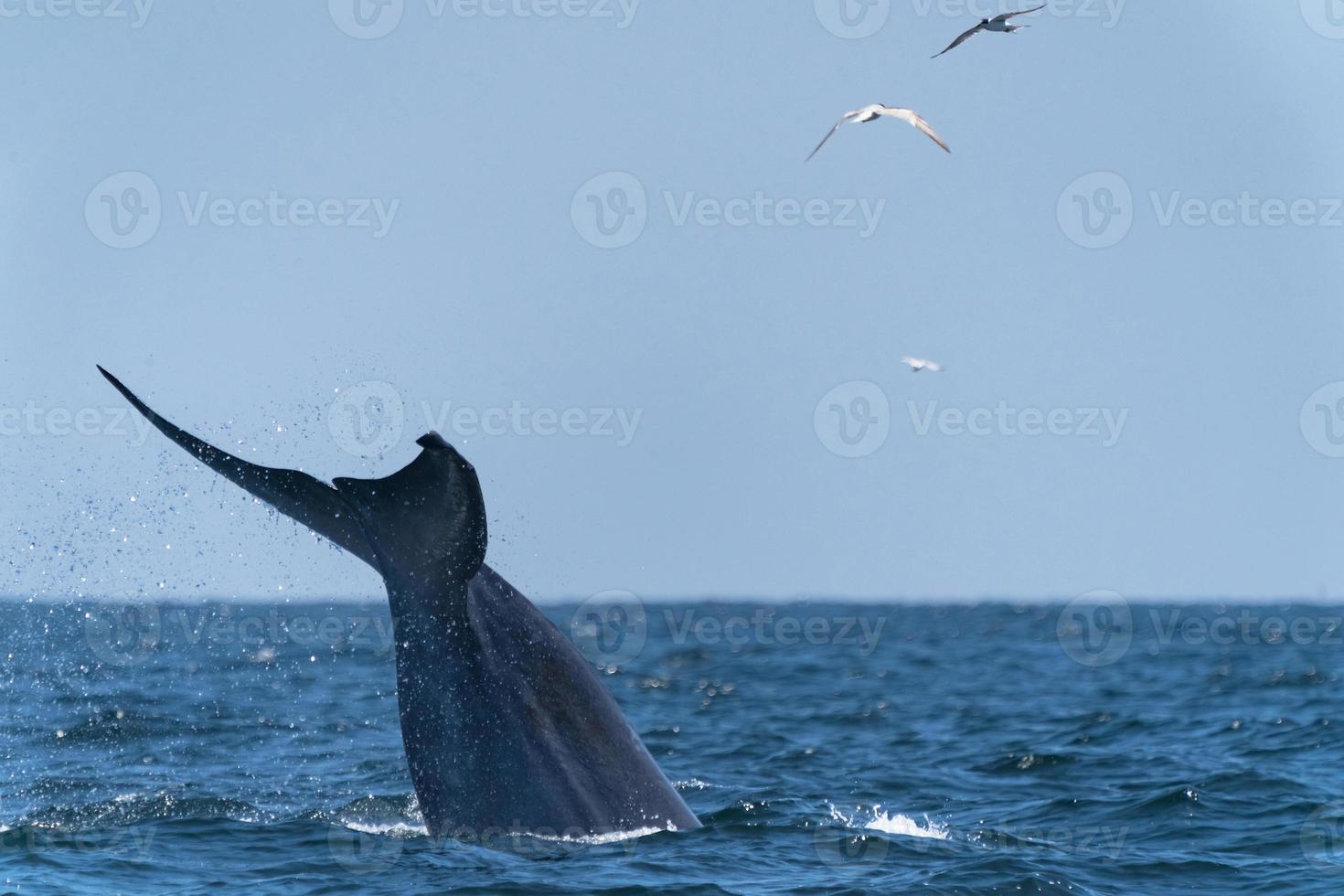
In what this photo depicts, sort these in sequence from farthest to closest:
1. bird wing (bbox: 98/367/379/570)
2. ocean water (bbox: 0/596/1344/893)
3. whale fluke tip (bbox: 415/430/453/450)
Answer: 1. ocean water (bbox: 0/596/1344/893)
2. bird wing (bbox: 98/367/379/570)
3. whale fluke tip (bbox: 415/430/453/450)

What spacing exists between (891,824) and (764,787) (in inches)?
93.6

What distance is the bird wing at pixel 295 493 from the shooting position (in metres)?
9.52

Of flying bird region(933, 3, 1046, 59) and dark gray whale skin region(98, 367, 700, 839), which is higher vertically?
flying bird region(933, 3, 1046, 59)

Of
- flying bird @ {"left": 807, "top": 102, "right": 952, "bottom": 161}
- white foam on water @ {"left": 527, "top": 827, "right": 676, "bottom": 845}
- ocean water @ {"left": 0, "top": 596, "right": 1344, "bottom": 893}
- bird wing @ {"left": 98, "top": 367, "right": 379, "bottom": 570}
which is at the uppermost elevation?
flying bird @ {"left": 807, "top": 102, "right": 952, "bottom": 161}

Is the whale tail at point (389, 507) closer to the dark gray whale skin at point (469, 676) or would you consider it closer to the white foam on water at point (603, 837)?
the dark gray whale skin at point (469, 676)

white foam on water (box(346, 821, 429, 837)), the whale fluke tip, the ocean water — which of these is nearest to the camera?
the whale fluke tip

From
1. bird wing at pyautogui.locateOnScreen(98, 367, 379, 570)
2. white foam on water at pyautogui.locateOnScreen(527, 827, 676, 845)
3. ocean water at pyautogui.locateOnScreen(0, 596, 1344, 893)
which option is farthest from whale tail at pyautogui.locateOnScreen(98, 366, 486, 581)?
ocean water at pyautogui.locateOnScreen(0, 596, 1344, 893)

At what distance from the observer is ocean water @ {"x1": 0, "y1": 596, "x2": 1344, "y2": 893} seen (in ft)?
35.2

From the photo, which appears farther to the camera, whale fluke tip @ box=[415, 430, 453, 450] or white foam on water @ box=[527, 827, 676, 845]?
white foam on water @ box=[527, 827, 676, 845]

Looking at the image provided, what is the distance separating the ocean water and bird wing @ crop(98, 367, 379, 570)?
6.80 ft

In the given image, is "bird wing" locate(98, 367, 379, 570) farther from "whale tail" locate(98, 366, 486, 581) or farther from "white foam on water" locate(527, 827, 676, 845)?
"white foam on water" locate(527, 827, 676, 845)

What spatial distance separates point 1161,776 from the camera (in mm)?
16281

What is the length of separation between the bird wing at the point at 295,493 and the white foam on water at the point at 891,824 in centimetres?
489

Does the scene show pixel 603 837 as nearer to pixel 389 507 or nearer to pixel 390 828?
pixel 390 828
